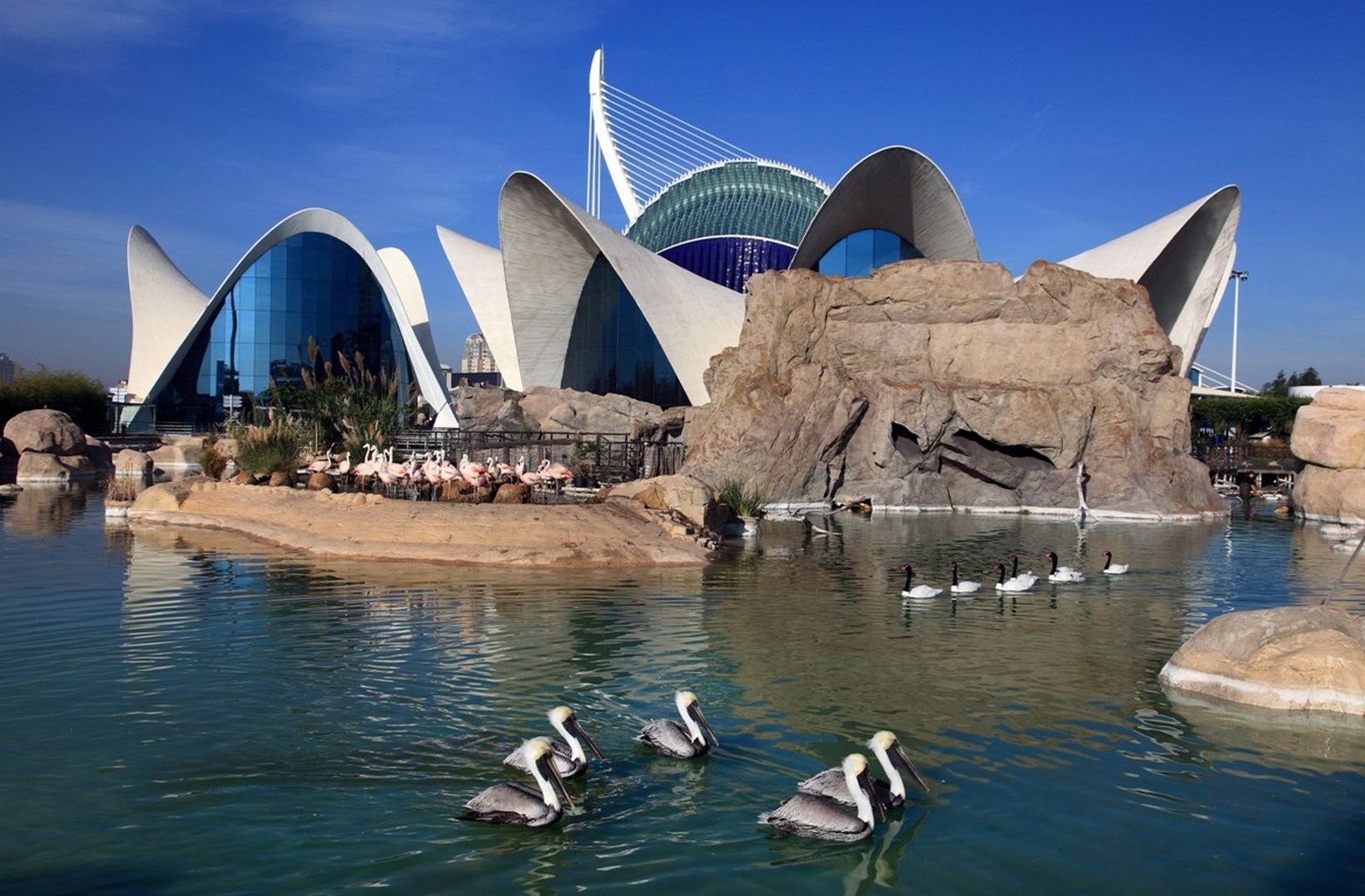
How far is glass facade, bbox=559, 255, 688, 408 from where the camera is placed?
131ft

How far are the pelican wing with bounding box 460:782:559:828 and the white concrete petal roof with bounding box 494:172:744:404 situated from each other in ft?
103

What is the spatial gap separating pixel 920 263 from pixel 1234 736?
23377 mm

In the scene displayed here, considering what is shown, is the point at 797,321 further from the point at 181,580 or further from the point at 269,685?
the point at 269,685

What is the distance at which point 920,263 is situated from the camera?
99.7 ft

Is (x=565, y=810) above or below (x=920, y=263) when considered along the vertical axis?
below

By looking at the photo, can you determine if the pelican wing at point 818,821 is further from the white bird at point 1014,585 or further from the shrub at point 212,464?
the shrub at point 212,464

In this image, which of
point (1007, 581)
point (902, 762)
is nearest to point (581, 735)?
point (902, 762)

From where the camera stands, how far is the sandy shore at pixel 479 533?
15594mm

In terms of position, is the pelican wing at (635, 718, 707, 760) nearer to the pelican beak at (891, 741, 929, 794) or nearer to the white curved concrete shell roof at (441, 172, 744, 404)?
the pelican beak at (891, 741, 929, 794)

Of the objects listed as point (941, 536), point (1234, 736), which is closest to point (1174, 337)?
point (941, 536)

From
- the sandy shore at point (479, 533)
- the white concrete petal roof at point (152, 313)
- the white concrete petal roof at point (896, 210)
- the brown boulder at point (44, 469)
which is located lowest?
the sandy shore at point (479, 533)

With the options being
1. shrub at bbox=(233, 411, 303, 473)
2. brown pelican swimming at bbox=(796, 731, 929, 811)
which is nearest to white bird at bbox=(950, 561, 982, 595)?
brown pelican swimming at bbox=(796, 731, 929, 811)

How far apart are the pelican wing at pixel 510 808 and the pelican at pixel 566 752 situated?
1.95 ft

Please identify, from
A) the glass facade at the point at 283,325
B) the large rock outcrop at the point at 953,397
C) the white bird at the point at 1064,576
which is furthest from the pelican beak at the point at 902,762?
the glass facade at the point at 283,325
